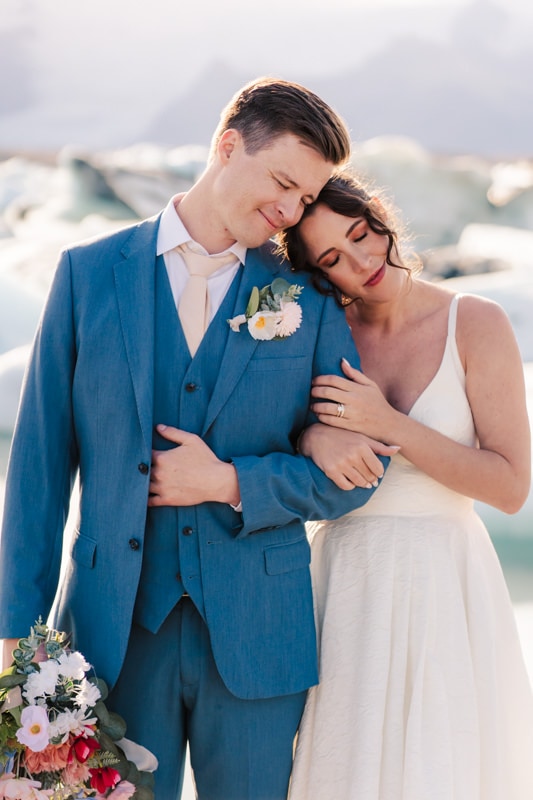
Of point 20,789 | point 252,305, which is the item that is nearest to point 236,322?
point 252,305

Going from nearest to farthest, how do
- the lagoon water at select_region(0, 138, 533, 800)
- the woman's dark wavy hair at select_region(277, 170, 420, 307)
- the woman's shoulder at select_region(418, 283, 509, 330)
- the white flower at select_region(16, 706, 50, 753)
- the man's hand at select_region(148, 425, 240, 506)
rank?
the white flower at select_region(16, 706, 50, 753) → the man's hand at select_region(148, 425, 240, 506) → the woman's dark wavy hair at select_region(277, 170, 420, 307) → the woman's shoulder at select_region(418, 283, 509, 330) → the lagoon water at select_region(0, 138, 533, 800)

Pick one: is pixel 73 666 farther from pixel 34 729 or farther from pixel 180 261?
pixel 180 261

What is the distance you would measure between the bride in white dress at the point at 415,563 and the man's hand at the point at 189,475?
191 millimetres

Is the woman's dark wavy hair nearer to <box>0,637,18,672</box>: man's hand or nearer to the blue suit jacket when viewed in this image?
the blue suit jacket

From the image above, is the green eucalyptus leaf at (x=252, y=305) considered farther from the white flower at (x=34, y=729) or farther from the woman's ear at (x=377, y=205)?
the white flower at (x=34, y=729)

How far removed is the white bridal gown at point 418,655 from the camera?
1.92 metres

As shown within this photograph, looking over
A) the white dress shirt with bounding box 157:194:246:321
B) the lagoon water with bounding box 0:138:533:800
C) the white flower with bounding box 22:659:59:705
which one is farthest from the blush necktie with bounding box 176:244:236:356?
the lagoon water with bounding box 0:138:533:800

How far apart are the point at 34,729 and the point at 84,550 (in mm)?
338

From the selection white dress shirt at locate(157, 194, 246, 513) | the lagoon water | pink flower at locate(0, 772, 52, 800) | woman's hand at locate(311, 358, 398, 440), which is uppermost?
the lagoon water

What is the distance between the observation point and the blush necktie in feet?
5.93

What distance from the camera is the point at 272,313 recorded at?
178 cm

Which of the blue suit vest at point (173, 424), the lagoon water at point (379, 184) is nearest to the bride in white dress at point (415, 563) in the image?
the blue suit vest at point (173, 424)

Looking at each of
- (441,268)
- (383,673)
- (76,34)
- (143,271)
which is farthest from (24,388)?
(76,34)

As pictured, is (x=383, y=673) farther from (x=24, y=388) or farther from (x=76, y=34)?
(x=76, y=34)
